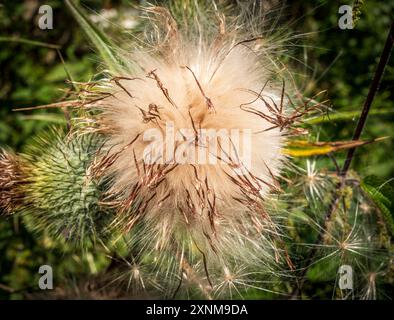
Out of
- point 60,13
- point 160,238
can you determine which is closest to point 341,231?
point 160,238

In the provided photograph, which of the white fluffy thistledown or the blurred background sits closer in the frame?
the white fluffy thistledown

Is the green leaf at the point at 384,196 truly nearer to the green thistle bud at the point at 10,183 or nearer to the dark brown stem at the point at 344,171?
the dark brown stem at the point at 344,171

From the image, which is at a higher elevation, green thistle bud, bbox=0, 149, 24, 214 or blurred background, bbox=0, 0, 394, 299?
blurred background, bbox=0, 0, 394, 299

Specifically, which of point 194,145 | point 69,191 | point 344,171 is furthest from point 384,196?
point 69,191

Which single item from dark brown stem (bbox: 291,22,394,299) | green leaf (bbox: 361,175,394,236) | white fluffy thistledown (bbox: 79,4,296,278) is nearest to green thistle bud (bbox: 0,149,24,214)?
white fluffy thistledown (bbox: 79,4,296,278)

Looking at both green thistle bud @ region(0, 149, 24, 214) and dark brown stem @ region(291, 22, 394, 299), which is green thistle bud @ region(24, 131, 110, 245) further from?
dark brown stem @ region(291, 22, 394, 299)
